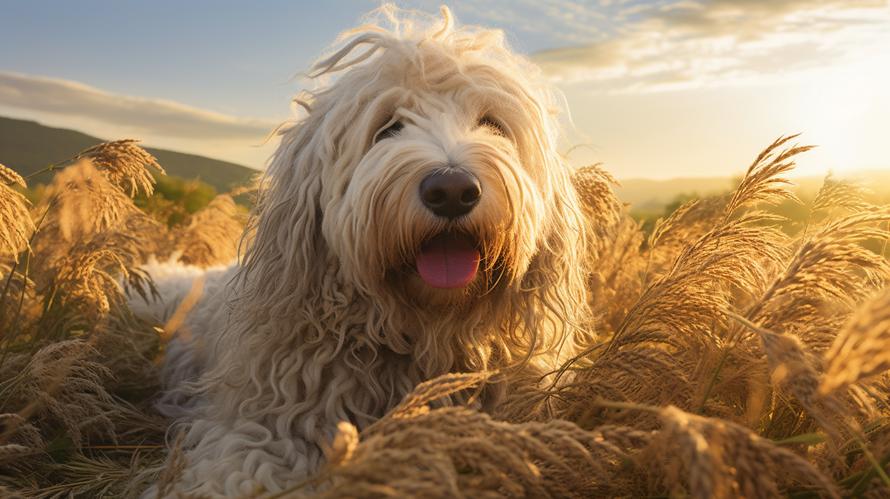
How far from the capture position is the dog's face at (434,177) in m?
2.88

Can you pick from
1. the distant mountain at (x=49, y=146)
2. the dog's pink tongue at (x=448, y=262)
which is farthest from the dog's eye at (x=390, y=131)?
the distant mountain at (x=49, y=146)

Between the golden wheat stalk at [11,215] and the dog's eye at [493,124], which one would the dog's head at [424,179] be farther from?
the golden wheat stalk at [11,215]

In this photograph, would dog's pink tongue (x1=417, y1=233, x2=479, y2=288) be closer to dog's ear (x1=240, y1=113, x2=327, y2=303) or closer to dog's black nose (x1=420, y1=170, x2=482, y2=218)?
dog's black nose (x1=420, y1=170, x2=482, y2=218)

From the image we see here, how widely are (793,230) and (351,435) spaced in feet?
15.8

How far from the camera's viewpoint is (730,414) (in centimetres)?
269

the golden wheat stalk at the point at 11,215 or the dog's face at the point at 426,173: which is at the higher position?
the dog's face at the point at 426,173

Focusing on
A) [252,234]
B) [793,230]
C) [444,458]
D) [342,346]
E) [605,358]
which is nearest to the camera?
[444,458]

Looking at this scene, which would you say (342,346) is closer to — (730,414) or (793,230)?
(730,414)

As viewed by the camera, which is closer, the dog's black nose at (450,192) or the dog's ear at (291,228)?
the dog's black nose at (450,192)

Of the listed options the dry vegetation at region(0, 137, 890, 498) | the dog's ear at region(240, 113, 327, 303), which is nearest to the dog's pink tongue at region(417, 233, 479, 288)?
the dry vegetation at region(0, 137, 890, 498)

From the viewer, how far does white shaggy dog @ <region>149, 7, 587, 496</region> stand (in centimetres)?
293

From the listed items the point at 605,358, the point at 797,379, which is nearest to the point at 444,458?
the point at 797,379

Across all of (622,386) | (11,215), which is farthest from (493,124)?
(11,215)

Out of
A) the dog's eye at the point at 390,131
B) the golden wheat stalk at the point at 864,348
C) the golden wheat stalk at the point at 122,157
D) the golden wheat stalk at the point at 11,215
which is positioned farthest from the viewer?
the golden wheat stalk at the point at 122,157
